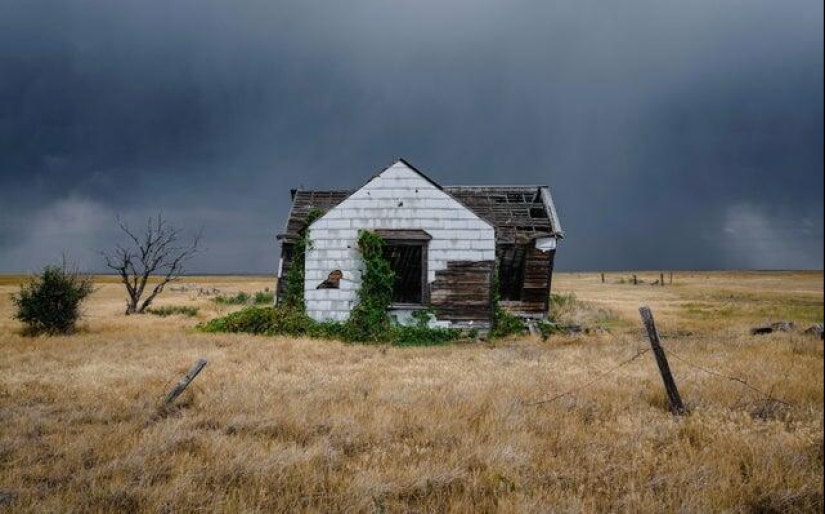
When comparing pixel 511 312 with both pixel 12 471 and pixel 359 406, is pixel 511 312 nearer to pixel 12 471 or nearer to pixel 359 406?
pixel 359 406

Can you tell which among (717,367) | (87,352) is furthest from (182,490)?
(717,367)

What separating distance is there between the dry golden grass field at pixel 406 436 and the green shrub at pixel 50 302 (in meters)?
3.26

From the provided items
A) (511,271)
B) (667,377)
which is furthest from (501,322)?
(667,377)

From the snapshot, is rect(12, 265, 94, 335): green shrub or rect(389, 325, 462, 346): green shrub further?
rect(389, 325, 462, 346): green shrub

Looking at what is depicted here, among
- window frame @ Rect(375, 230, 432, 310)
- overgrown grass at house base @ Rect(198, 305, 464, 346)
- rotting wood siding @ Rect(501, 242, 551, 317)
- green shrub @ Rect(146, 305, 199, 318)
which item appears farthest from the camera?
green shrub @ Rect(146, 305, 199, 318)

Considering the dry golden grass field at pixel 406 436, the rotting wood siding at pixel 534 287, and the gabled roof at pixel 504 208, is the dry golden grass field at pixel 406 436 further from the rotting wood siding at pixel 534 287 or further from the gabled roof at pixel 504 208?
the gabled roof at pixel 504 208

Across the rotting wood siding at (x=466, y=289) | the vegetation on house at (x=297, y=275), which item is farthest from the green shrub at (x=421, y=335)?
the vegetation on house at (x=297, y=275)

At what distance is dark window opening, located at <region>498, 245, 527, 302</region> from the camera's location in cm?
1870

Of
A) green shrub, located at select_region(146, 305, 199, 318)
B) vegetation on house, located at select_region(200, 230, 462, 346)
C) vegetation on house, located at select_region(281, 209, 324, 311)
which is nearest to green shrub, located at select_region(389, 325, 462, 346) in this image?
vegetation on house, located at select_region(200, 230, 462, 346)

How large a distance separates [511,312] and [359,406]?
11605mm

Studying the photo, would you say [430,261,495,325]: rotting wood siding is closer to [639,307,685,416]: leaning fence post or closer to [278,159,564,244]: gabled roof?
[278,159,564,244]: gabled roof

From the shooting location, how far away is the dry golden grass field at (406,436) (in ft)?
14.8

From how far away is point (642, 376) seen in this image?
9891mm

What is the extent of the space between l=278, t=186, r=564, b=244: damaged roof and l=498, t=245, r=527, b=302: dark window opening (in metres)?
0.62
